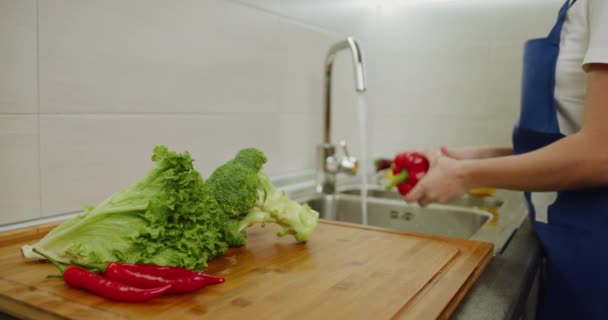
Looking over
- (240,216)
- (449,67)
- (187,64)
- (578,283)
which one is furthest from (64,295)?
(449,67)

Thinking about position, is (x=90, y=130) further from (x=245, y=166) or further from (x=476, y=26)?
(x=476, y=26)

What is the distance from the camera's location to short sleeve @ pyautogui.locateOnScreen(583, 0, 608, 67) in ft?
2.71

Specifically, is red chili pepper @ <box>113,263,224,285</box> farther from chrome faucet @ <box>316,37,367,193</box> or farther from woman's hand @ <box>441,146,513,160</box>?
chrome faucet @ <box>316,37,367,193</box>

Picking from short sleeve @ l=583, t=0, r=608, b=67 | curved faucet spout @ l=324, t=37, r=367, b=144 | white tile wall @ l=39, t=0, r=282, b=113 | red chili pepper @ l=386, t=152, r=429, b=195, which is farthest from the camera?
curved faucet spout @ l=324, t=37, r=367, b=144

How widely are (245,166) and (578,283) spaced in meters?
0.70

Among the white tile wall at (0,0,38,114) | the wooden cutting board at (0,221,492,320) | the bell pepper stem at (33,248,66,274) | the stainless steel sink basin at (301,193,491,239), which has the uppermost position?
the white tile wall at (0,0,38,114)

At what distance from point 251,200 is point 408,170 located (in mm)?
565

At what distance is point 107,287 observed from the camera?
66 cm

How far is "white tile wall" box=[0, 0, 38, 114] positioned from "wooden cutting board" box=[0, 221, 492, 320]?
8.9 inches

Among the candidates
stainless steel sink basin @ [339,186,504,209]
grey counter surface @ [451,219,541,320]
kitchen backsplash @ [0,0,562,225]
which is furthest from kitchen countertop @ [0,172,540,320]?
stainless steel sink basin @ [339,186,504,209]

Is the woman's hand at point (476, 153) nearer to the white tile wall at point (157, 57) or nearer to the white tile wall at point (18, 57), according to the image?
the white tile wall at point (157, 57)

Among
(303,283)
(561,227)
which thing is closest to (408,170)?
(561,227)

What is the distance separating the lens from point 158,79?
3.72ft

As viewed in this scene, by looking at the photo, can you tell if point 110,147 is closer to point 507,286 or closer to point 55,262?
point 55,262
